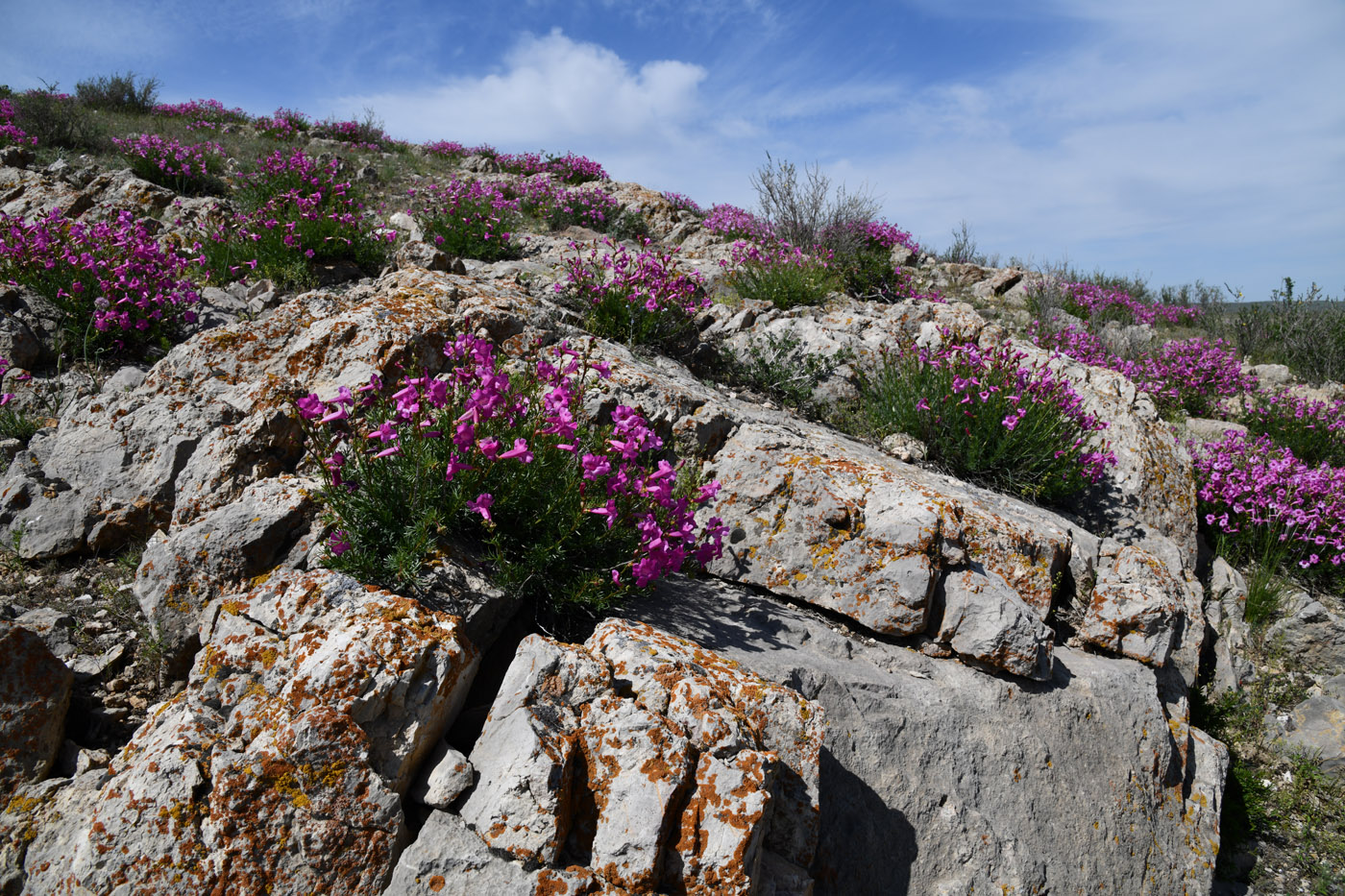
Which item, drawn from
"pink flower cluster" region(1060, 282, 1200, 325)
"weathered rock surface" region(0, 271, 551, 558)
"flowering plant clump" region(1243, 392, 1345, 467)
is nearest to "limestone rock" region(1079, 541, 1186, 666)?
"weathered rock surface" region(0, 271, 551, 558)

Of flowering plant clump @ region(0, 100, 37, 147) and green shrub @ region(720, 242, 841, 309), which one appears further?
flowering plant clump @ region(0, 100, 37, 147)

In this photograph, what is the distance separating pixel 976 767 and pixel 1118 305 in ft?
49.9

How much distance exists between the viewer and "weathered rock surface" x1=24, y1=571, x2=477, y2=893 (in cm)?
224

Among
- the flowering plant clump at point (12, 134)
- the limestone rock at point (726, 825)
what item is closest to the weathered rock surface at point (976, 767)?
the limestone rock at point (726, 825)

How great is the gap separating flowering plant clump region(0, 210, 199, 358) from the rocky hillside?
0.15 metres

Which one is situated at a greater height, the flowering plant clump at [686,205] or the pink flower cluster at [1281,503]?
the flowering plant clump at [686,205]

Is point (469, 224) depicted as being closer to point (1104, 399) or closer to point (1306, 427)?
point (1104, 399)

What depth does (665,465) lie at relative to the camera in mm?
3482

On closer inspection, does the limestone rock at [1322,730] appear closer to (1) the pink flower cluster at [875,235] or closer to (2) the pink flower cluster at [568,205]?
(1) the pink flower cluster at [875,235]

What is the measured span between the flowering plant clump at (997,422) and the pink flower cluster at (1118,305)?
944 centimetres

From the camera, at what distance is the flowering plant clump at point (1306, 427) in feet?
29.0

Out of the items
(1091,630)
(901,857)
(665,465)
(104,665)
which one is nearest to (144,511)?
(104,665)

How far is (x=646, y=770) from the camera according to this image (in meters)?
2.41

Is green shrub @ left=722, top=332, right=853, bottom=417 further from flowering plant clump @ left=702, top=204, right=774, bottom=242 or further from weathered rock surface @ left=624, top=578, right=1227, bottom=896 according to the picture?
flowering plant clump @ left=702, top=204, right=774, bottom=242
